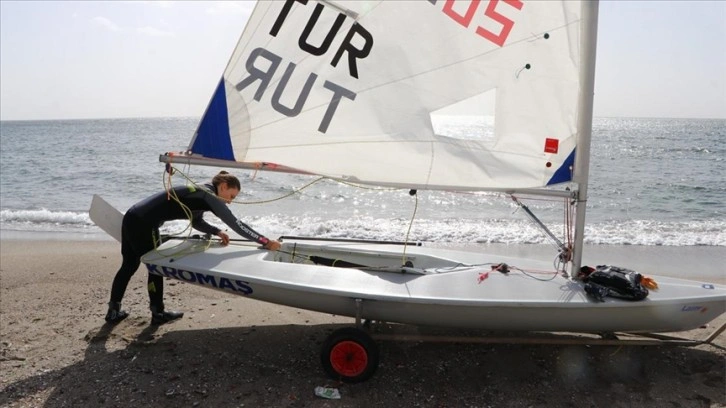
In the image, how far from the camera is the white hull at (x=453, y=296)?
9.73 feet

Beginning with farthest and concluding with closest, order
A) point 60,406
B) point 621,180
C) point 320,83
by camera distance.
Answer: point 621,180
point 320,83
point 60,406

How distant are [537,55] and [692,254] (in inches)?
198

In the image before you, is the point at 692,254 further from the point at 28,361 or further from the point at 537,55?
the point at 28,361

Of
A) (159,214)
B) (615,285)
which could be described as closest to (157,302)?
(159,214)

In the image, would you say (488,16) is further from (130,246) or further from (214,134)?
(130,246)

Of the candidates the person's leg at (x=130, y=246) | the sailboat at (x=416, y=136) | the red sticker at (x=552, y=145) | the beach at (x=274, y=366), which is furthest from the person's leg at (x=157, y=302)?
the red sticker at (x=552, y=145)

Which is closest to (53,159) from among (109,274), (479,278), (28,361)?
(109,274)

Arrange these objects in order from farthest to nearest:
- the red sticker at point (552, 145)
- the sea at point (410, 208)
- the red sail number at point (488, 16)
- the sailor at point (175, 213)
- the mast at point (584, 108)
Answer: the sea at point (410, 208), the sailor at point (175, 213), the red sticker at point (552, 145), the red sail number at point (488, 16), the mast at point (584, 108)

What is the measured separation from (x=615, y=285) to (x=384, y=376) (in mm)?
1515

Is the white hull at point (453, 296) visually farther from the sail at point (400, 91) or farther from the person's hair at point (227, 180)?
the sail at point (400, 91)

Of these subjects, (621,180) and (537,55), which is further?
(621,180)

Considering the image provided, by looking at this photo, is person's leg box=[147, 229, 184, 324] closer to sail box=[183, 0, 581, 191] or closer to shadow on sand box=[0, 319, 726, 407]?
shadow on sand box=[0, 319, 726, 407]

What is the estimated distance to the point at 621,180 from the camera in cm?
1339

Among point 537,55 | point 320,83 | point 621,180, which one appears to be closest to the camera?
point 537,55
